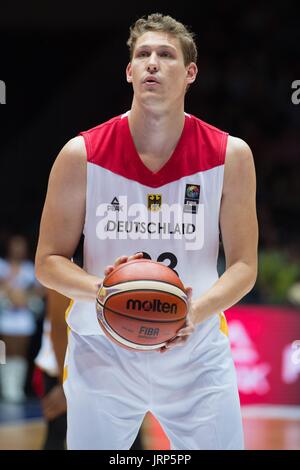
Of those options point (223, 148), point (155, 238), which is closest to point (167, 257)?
point (155, 238)

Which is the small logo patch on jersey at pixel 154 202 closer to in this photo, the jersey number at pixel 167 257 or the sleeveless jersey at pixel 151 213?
the sleeveless jersey at pixel 151 213

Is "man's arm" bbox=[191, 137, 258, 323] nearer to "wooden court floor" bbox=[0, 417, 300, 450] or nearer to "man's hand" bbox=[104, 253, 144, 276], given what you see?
"man's hand" bbox=[104, 253, 144, 276]

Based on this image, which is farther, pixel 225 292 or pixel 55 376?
pixel 55 376

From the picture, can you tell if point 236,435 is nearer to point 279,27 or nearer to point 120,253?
point 120,253

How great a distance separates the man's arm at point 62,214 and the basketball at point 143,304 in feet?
1.06

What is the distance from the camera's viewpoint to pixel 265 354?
9023 millimetres

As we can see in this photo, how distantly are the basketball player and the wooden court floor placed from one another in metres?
3.25

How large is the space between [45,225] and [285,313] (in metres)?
5.95

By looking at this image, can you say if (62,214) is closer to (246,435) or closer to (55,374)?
(55,374)

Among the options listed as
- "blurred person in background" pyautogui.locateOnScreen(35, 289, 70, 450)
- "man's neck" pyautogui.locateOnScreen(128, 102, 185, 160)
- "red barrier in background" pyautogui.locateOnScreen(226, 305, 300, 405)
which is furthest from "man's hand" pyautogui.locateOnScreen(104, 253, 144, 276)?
"red barrier in background" pyautogui.locateOnScreen(226, 305, 300, 405)

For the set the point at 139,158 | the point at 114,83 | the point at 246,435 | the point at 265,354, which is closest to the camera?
the point at 139,158

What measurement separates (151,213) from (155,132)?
1.16 ft

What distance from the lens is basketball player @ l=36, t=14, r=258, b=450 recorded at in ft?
11.2

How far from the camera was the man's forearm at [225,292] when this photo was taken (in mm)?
3330
